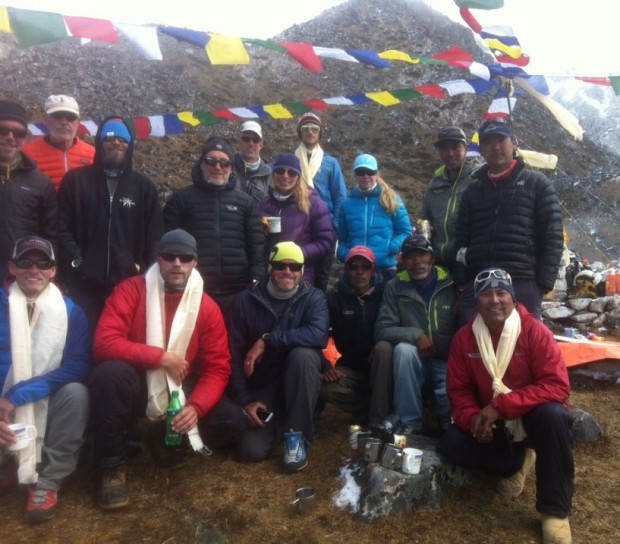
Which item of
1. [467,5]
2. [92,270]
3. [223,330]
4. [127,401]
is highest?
[467,5]

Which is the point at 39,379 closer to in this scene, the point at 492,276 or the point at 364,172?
the point at 492,276

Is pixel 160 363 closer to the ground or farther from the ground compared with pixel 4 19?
closer to the ground

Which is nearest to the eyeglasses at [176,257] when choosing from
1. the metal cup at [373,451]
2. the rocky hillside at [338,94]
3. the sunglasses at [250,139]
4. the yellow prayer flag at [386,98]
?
the metal cup at [373,451]

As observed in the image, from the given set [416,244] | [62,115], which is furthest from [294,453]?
[62,115]

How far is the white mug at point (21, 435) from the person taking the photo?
137 inches

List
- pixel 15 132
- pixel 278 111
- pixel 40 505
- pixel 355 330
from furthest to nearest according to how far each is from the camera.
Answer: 1. pixel 278 111
2. pixel 355 330
3. pixel 15 132
4. pixel 40 505

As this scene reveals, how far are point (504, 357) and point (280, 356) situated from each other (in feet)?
5.84

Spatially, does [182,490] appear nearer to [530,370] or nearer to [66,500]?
[66,500]

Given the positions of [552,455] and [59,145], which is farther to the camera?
[59,145]

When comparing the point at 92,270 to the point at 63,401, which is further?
the point at 92,270

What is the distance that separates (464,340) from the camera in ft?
12.5

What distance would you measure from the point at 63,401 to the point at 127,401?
0.41 metres

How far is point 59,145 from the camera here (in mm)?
4875

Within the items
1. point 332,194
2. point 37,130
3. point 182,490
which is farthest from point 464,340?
point 37,130
